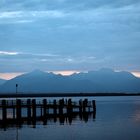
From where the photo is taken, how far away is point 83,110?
257ft

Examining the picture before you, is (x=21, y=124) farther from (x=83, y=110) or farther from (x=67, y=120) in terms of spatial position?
(x=83, y=110)

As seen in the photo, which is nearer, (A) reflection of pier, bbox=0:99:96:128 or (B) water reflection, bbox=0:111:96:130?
(B) water reflection, bbox=0:111:96:130

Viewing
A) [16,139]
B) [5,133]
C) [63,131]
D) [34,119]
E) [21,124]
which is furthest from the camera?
[34,119]

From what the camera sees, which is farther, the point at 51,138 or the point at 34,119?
the point at 34,119

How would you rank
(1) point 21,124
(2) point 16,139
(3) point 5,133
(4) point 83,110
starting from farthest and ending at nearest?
(4) point 83,110
(1) point 21,124
(3) point 5,133
(2) point 16,139

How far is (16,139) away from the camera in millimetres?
46031

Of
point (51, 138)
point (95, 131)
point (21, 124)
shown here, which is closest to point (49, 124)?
point (21, 124)

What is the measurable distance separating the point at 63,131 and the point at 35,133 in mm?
4143

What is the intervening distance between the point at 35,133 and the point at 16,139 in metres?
4.84

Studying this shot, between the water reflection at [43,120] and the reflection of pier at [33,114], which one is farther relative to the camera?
the reflection of pier at [33,114]

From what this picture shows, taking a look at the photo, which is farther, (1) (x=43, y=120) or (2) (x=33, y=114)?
(1) (x=43, y=120)

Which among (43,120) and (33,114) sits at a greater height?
(33,114)

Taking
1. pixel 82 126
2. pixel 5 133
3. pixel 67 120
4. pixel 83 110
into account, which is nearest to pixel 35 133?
pixel 5 133

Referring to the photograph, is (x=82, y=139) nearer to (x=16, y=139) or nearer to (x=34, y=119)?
(x=16, y=139)
